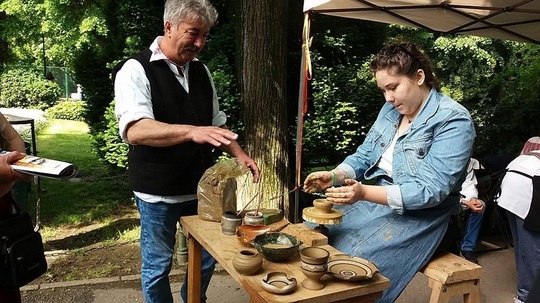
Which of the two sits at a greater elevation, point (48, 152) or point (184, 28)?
point (184, 28)

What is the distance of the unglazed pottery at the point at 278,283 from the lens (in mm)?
1574

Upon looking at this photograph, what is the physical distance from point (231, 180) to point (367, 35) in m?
3.68

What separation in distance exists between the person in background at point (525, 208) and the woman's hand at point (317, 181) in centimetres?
138

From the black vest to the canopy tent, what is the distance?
1094 mm

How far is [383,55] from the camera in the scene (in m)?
2.19

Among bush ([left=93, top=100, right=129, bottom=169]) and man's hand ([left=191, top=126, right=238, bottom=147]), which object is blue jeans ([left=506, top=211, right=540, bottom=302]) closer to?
man's hand ([left=191, top=126, right=238, bottom=147])

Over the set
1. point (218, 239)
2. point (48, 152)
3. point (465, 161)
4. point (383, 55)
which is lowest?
point (48, 152)

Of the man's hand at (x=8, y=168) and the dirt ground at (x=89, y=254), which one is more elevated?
the man's hand at (x=8, y=168)

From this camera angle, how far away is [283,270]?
1.80 m

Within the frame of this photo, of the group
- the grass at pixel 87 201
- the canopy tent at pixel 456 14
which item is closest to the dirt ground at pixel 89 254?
the grass at pixel 87 201

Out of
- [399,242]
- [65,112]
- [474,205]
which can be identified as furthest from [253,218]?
[65,112]

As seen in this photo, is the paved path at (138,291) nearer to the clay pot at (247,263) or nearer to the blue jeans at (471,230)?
the blue jeans at (471,230)

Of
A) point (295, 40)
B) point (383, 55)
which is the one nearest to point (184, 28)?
point (383, 55)

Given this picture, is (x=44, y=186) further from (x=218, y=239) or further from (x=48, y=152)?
(x=218, y=239)
